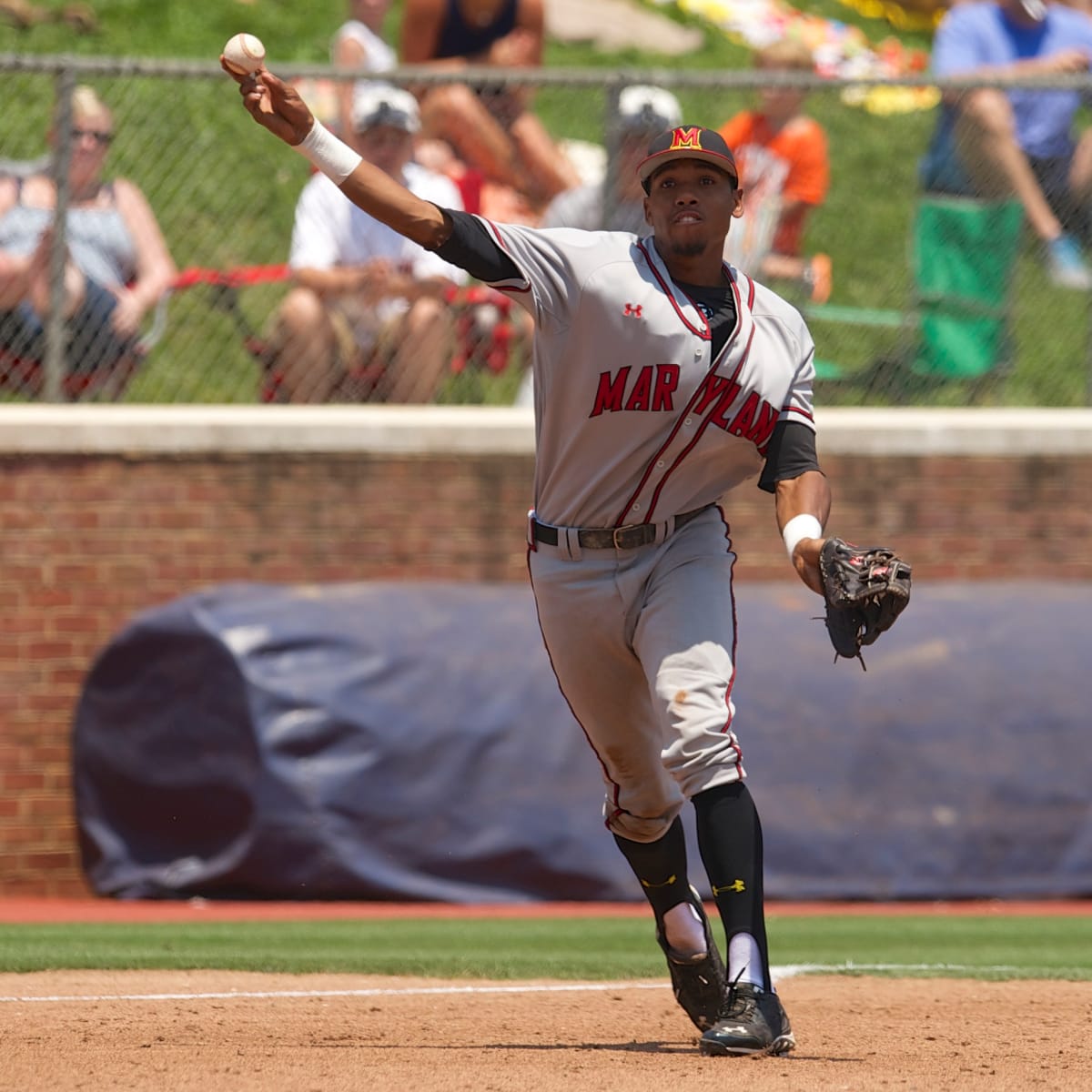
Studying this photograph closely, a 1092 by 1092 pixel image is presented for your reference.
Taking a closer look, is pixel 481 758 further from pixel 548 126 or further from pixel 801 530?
pixel 801 530

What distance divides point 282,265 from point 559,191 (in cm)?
150

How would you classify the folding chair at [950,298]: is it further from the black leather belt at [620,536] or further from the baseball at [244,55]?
the baseball at [244,55]

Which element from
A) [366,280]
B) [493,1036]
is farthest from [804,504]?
[366,280]

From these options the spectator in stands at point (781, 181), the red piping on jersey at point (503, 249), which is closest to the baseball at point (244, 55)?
the red piping on jersey at point (503, 249)

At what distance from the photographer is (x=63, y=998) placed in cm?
584

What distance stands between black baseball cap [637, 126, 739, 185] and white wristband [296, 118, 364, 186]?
0.78m

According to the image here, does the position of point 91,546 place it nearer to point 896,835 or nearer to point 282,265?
point 282,265

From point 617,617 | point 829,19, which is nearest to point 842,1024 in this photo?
point 617,617

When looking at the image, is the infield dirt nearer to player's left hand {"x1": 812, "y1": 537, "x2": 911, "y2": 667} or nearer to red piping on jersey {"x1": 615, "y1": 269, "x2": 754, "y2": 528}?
player's left hand {"x1": 812, "y1": 537, "x2": 911, "y2": 667}

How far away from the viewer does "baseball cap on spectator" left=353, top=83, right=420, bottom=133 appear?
9.22 m

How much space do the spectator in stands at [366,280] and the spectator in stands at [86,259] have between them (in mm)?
699

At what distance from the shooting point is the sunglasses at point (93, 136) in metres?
9.40

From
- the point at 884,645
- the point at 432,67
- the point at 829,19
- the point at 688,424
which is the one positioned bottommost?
the point at 884,645

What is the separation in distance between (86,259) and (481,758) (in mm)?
3089
